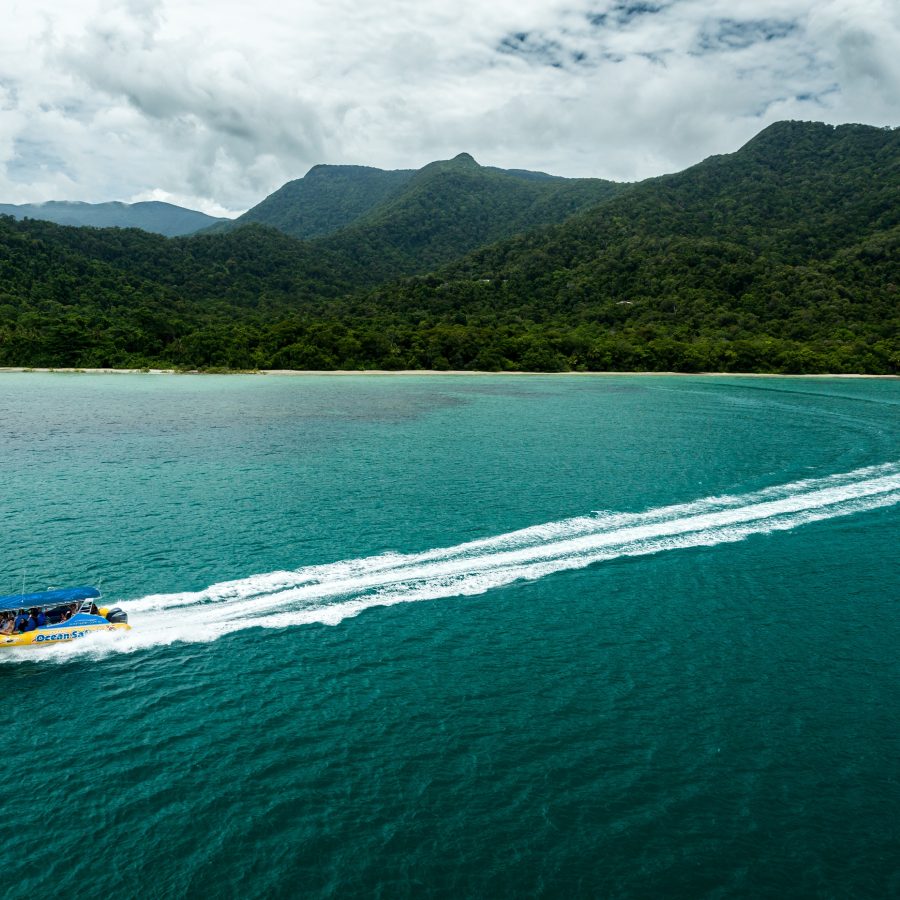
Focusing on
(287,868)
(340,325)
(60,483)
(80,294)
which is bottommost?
(287,868)

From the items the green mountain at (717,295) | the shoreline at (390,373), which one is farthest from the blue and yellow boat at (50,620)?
the green mountain at (717,295)

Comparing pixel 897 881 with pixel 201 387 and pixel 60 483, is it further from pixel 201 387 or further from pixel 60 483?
pixel 201 387

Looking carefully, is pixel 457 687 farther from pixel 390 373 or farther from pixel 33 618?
pixel 390 373

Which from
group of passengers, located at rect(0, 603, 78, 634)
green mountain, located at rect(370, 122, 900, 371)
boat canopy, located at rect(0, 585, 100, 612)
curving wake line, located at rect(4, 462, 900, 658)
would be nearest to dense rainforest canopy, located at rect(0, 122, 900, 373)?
green mountain, located at rect(370, 122, 900, 371)

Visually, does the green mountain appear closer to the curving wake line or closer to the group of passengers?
the curving wake line

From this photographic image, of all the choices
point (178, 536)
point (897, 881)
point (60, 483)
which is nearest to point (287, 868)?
point (897, 881)

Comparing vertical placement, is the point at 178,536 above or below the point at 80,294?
below
